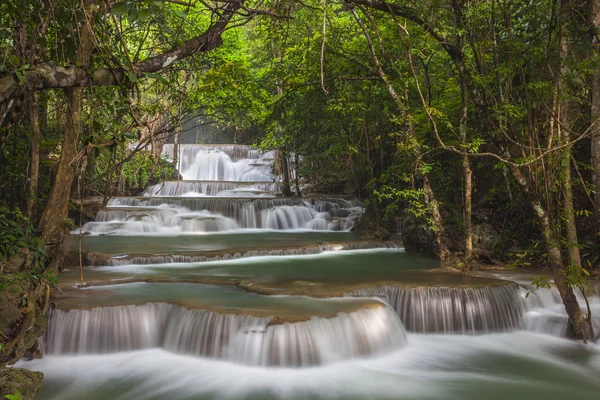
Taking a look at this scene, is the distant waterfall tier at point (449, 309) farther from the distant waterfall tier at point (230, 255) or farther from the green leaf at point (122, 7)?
the green leaf at point (122, 7)

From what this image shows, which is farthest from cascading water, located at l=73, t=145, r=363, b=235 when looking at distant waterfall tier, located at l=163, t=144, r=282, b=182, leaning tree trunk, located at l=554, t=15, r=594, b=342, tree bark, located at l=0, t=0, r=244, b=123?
tree bark, located at l=0, t=0, r=244, b=123

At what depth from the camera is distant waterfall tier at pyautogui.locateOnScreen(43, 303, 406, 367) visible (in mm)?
5934

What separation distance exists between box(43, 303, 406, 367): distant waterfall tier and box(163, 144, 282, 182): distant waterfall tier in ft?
69.4

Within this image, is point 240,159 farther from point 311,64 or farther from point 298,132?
point 311,64

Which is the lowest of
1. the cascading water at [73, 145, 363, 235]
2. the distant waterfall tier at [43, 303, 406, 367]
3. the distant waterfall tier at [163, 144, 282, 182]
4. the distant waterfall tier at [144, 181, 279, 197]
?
the distant waterfall tier at [43, 303, 406, 367]

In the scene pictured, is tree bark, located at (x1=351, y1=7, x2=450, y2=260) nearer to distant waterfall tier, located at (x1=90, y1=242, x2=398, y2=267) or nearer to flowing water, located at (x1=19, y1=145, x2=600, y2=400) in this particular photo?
flowing water, located at (x1=19, y1=145, x2=600, y2=400)

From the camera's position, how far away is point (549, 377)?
19.9 ft

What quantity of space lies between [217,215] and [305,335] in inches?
467

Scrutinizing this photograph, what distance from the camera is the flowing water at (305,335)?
5.65 metres

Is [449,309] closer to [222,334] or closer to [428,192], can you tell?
[428,192]

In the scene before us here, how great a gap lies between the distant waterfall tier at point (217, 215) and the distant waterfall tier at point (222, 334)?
9219 millimetres

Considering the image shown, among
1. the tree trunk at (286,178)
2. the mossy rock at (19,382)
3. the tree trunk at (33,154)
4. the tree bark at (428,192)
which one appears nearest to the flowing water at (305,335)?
the tree bark at (428,192)

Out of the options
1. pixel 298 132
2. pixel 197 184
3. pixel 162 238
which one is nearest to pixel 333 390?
pixel 162 238

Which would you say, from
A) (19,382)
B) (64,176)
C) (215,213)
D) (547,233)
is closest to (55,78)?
(64,176)
